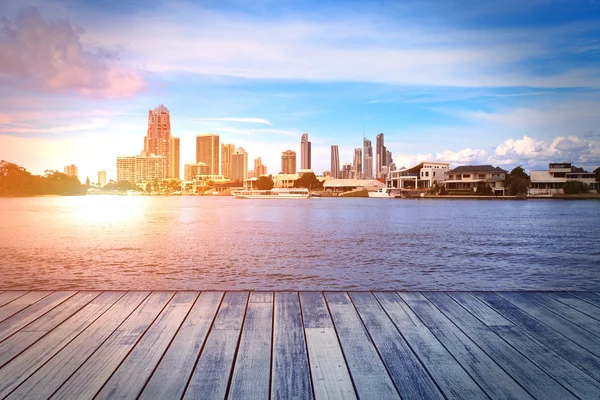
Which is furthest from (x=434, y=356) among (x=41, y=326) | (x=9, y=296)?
(x=9, y=296)

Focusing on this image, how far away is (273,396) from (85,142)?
128419mm

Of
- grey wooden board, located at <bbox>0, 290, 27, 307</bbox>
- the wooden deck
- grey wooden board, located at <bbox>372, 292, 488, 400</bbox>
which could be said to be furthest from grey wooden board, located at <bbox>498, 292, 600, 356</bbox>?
grey wooden board, located at <bbox>0, 290, 27, 307</bbox>

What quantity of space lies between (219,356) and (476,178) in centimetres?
9883

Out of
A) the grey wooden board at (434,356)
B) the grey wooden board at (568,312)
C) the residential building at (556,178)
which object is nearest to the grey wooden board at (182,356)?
the grey wooden board at (434,356)

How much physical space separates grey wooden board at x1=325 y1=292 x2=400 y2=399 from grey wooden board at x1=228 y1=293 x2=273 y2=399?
415 millimetres

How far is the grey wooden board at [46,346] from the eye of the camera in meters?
2.25

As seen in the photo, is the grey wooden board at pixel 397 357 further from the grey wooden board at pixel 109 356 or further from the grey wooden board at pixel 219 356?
the grey wooden board at pixel 109 356

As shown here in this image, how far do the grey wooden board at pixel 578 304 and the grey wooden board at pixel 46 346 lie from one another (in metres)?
3.42

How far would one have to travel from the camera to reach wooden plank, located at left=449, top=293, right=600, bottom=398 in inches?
85.4

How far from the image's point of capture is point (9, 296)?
12.7 ft

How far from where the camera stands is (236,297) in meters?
3.76

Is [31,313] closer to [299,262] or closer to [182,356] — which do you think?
[182,356]

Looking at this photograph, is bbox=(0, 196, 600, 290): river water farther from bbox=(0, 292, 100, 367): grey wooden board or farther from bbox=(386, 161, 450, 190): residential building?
bbox=(386, 161, 450, 190): residential building

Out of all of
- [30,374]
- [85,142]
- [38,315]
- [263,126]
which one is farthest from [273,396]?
[263,126]
